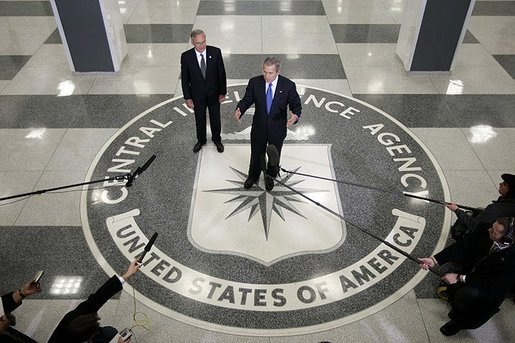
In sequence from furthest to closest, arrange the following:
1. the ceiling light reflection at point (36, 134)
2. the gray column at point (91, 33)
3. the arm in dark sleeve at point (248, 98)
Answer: the gray column at point (91, 33) < the ceiling light reflection at point (36, 134) < the arm in dark sleeve at point (248, 98)

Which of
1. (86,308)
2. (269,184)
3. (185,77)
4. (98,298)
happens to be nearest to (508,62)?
(269,184)

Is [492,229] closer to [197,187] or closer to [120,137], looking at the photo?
[197,187]

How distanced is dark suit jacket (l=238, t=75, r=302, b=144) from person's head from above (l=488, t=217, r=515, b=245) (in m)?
2.24

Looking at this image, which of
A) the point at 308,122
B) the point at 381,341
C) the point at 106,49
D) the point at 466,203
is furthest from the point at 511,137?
the point at 106,49

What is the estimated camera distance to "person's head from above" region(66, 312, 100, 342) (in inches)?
113

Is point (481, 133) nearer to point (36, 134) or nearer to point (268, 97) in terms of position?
point (268, 97)

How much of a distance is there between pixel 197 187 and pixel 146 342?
2.05 metres

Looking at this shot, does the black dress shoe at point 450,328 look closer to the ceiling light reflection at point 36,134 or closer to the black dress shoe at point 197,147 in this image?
Answer: the black dress shoe at point 197,147

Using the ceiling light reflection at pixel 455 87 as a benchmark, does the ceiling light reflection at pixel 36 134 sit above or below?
above

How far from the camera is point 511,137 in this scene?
629 cm

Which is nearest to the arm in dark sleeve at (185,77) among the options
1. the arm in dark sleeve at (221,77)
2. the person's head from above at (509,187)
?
the arm in dark sleeve at (221,77)

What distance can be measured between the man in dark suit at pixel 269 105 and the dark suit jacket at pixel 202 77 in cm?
73

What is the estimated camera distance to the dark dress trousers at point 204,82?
5188mm

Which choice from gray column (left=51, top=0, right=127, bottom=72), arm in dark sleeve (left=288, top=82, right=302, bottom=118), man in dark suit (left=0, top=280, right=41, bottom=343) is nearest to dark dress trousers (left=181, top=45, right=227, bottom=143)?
arm in dark sleeve (left=288, top=82, right=302, bottom=118)
